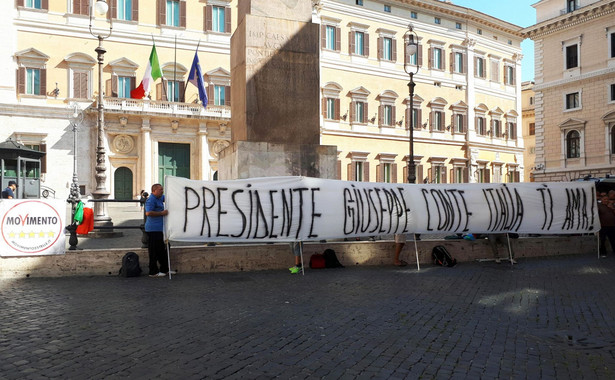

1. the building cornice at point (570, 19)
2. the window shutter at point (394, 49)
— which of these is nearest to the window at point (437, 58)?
the window shutter at point (394, 49)

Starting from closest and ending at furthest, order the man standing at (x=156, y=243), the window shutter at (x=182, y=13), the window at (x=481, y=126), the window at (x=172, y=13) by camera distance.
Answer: the man standing at (x=156, y=243), the window at (x=172, y=13), the window shutter at (x=182, y=13), the window at (x=481, y=126)

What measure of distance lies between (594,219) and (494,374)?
9419mm

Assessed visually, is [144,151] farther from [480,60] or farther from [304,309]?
[480,60]

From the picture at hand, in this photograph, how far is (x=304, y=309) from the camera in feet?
19.6

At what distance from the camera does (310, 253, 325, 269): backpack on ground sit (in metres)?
9.20

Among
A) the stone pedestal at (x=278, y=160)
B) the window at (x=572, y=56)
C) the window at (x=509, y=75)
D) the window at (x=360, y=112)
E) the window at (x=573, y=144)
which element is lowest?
the stone pedestal at (x=278, y=160)

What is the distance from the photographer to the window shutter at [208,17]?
113ft

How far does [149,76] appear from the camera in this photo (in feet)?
99.0

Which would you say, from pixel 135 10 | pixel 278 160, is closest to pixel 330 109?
pixel 135 10

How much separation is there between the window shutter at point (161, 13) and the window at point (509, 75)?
33273mm

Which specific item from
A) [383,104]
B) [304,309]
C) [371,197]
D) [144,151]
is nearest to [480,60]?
[383,104]

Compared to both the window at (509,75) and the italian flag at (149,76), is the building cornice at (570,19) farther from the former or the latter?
the italian flag at (149,76)

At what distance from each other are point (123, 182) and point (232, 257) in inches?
1019

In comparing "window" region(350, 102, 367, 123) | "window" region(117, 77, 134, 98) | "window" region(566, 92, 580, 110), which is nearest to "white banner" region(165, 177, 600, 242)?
"window" region(117, 77, 134, 98)
